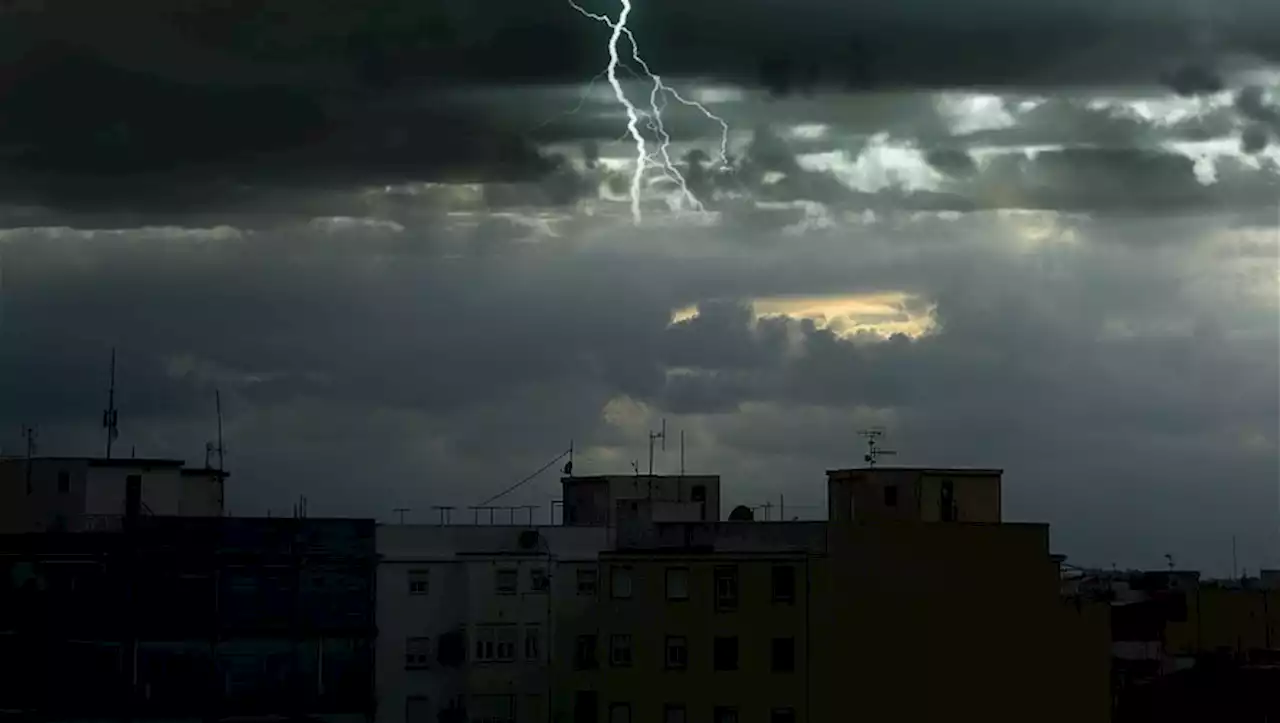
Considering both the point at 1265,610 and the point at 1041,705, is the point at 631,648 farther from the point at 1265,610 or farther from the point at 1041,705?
the point at 1265,610

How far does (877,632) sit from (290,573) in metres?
19.8

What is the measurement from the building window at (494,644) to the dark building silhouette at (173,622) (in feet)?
16.2

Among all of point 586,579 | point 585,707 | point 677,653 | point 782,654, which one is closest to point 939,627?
point 782,654

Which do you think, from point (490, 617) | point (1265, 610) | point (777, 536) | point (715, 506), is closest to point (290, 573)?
point (490, 617)

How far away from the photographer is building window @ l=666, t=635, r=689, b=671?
240ft

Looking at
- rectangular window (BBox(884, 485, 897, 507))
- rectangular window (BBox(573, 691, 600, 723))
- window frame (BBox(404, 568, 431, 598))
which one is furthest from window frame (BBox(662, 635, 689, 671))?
window frame (BBox(404, 568, 431, 598))

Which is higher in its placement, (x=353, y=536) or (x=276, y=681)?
(x=353, y=536)

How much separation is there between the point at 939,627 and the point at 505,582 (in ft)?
53.6

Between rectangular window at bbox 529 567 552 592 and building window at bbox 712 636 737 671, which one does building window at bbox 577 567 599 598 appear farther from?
building window at bbox 712 636 737 671

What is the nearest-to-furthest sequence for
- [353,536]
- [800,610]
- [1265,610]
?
[800,610] < [353,536] < [1265,610]

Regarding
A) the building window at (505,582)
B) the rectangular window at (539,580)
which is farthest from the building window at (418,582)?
the rectangular window at (539,580)

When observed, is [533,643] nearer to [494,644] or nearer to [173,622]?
[494,644]

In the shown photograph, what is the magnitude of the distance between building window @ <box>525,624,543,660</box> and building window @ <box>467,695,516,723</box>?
170cm

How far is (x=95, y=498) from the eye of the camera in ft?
262
